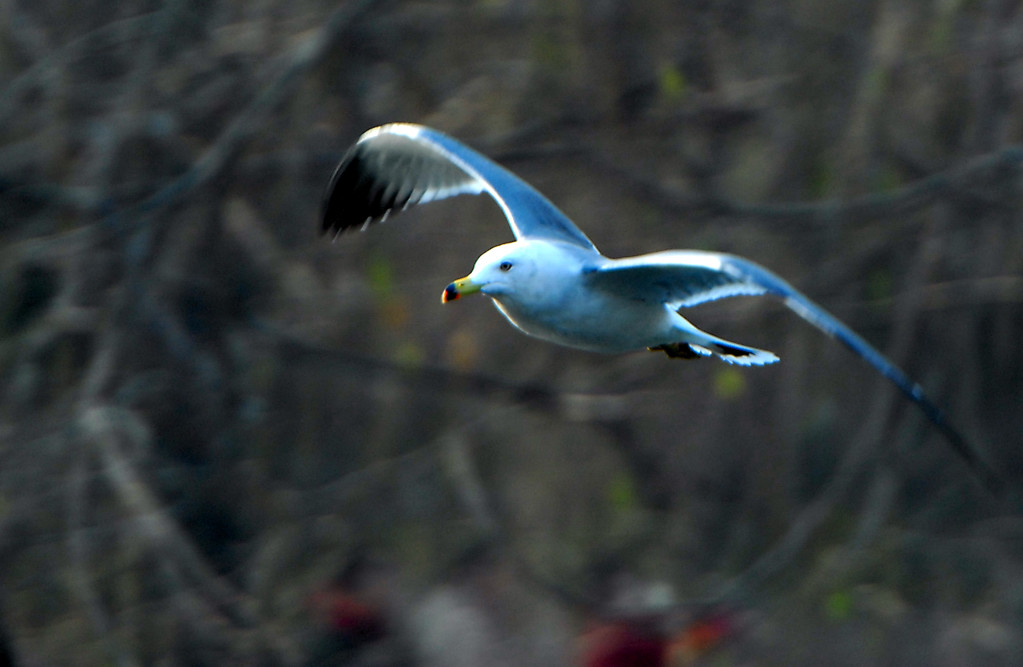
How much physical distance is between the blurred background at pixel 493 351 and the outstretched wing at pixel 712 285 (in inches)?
97.5

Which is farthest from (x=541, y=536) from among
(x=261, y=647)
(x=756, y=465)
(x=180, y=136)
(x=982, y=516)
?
(x=180, y=136)

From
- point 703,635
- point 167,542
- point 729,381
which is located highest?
point 167,542

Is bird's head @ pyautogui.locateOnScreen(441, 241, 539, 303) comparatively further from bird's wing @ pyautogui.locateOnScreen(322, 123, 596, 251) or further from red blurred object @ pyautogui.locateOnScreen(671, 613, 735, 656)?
red blurred object @ pyautogui.locateOnScreen(671, 613, 735, 656)

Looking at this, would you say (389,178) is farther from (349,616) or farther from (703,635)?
(703,635)

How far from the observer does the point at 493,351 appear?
17.2ft

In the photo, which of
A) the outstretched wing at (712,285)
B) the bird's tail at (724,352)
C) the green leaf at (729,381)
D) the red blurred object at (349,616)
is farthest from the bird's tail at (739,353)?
the red blurred object at (349,616)

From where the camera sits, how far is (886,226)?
4.80 m

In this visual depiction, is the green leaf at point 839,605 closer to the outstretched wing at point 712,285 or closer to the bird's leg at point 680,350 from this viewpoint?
the bird's leg at point 680,350

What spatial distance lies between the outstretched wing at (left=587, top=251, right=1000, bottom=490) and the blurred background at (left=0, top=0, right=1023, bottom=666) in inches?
97.5

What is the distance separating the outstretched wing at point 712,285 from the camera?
5.88ft

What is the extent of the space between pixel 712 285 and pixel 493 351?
3037mm

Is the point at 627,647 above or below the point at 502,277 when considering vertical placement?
below

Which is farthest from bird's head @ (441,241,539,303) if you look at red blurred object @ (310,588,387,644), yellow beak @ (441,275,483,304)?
red blurred object @ (310,588,387,644)

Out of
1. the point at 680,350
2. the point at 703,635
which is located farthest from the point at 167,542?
the point at 680,350
